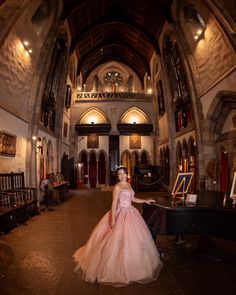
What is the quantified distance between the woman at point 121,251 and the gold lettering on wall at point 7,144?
Answer: 534cm

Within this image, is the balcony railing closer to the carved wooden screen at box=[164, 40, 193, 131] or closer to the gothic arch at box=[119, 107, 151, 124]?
the gothic arch at box=[119, 107, 151, 124]

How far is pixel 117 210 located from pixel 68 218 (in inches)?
183

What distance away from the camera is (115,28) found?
19.5 meters

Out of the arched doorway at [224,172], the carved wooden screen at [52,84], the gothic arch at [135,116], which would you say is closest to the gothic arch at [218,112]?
the arched doorway at [224,172]

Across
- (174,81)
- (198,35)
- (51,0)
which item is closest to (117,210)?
(198,35)

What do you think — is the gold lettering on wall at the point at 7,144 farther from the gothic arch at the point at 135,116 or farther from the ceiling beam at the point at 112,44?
the ceiling beam at the point at 112,44

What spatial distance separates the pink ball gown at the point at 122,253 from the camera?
322cm

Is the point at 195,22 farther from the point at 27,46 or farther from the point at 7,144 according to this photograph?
the point at 7,144

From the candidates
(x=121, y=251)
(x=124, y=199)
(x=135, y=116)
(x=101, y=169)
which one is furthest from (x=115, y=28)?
(x=121, y=251)

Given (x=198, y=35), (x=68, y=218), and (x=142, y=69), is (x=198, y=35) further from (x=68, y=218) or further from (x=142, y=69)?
(x=142, y=69)

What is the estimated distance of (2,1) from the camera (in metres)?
7.05

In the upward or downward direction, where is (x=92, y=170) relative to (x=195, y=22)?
downward

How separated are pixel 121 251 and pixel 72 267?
1103 millimetres

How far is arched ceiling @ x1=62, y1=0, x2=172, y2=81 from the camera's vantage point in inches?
581
